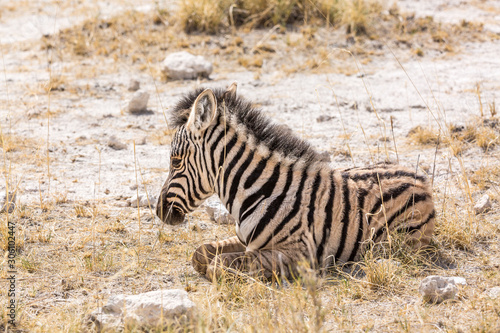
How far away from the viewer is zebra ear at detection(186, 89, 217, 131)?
4.82m

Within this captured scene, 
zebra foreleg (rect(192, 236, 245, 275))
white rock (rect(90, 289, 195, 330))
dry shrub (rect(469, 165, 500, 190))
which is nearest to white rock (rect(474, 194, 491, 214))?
dry shrub (rect(469, 165, 500, 190))

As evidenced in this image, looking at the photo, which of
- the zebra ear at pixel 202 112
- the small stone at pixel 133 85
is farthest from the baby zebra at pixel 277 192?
the small stone at pixel 133 85

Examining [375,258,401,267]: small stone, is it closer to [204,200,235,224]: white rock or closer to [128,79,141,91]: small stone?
[204,200,235,224]: white rock

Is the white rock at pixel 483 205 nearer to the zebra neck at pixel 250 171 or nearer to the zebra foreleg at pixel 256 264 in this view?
the zebra neck at pixel 250 171

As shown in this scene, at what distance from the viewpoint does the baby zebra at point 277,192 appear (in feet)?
16.0

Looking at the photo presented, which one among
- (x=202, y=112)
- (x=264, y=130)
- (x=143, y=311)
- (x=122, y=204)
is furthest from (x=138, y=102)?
(x=143, y=311)

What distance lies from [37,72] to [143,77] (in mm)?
2138

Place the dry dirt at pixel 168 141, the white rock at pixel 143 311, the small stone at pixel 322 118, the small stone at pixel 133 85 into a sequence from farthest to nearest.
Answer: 1. the small stone at pixel 133 85
2. the small stone at pixel 322 118
3. the dry dirt at pixel 168 141
4. the white rock at pixel 143 311

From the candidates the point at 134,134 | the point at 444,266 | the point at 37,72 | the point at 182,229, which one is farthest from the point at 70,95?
the point at 444,266

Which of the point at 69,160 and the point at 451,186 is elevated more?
the point at 451,186

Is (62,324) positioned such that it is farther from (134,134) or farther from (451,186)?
(134,134)

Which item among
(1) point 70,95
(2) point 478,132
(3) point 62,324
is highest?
(2) point 478,132

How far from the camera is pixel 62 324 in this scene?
13.5 ft

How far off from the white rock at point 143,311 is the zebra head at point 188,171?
4.30ft
